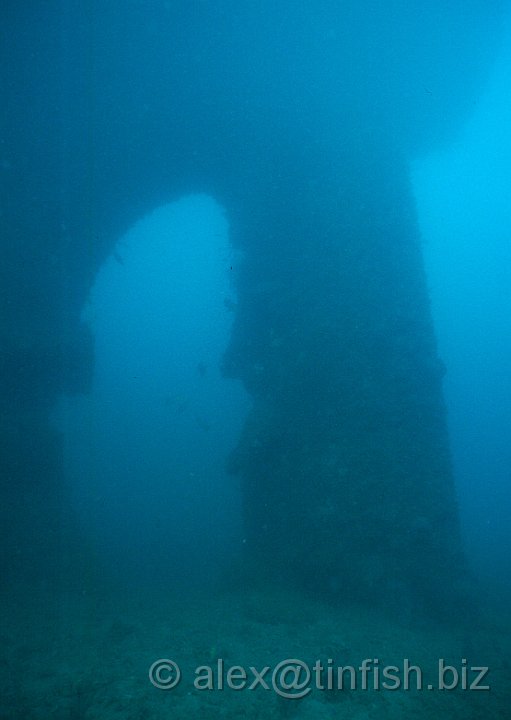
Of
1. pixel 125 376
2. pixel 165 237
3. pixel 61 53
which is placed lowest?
pixel 125 376

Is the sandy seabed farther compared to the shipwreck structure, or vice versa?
the shipwreck structure

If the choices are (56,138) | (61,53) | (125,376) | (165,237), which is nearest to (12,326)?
(56,138)

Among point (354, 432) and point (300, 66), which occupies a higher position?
point (300, 66)

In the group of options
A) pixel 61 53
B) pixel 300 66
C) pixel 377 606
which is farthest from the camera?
pixel 300 66

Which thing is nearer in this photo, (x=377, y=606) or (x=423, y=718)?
(x=423, y=718)

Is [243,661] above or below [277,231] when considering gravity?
below

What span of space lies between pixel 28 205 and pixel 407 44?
24.4ft

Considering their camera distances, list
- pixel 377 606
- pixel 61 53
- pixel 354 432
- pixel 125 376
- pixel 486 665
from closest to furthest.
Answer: pixel 486 665 < pixel 377 606 < pixel 354 432 < pixel 61 53 < pixel 125 376

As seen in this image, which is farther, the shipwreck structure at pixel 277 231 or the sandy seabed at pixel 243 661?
the shipwreck structure at pixel 277 231

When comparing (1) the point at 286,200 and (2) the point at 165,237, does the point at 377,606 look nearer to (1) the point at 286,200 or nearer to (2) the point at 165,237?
(1) the point at 286,200

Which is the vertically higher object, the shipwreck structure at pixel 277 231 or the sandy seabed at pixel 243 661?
the shipwreck structure at pixel 277 231

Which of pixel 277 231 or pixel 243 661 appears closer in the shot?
pixel 243 661

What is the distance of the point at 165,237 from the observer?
8531 cm

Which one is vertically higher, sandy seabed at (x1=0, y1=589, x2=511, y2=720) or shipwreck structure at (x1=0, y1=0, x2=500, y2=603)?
shipwreck structure at (x1=0, y1=0, x2=500, y2=603)
